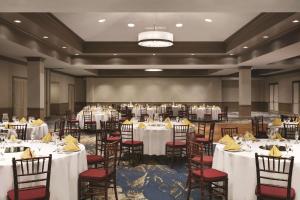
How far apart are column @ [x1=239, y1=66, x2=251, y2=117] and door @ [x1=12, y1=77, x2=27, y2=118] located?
10.6 m

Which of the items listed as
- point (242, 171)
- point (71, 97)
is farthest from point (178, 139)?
point (71, 97)

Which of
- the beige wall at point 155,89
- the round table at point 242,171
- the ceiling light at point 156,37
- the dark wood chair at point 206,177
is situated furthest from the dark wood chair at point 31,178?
the beige wall at point 155,89

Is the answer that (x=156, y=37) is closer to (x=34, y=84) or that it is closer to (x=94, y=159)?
(x=94, y=159)

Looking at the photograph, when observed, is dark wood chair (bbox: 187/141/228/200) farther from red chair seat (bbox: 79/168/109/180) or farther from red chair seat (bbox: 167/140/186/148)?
red chair seat (bbox: 167/140/186/148)

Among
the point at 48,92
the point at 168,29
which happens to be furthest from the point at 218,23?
the point at 48,92

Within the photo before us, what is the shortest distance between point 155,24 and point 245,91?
741 cm

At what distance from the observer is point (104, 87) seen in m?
22.5

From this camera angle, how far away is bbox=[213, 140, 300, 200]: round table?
3824mm

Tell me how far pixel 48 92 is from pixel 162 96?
8387mm

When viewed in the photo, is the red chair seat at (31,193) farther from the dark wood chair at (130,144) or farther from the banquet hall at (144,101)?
the dark wood chair at (130,144)

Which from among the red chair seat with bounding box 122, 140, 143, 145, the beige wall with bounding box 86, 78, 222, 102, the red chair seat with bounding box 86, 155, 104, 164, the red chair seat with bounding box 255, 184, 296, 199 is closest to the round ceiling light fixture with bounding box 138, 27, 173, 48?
the red chair seat with bounding box 122, 140, 143, 145

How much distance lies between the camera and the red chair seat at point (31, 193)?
129 inches

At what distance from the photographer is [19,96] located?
13.8 m

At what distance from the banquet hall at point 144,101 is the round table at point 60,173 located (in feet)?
0.04
